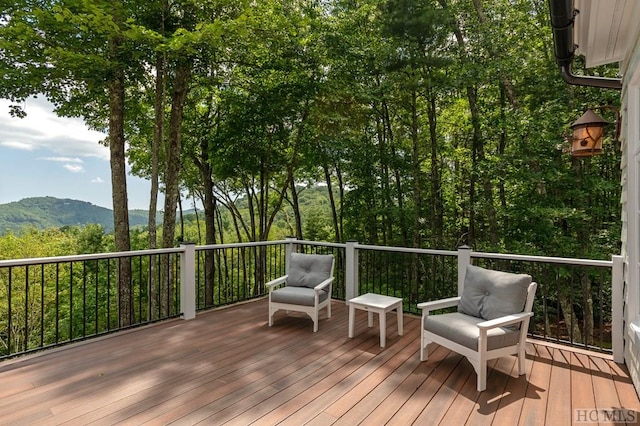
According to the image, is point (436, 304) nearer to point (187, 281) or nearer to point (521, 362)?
point (521, 362)

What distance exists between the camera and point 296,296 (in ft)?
13.5

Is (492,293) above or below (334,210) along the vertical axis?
below

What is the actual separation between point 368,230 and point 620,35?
7.38m

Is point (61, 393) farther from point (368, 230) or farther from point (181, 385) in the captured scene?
point (368, 230)

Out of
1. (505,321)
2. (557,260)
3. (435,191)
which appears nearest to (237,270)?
(435,191)

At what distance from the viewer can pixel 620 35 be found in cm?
308

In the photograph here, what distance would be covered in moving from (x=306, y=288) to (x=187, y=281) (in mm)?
1558

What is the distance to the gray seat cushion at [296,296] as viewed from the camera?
4070mm

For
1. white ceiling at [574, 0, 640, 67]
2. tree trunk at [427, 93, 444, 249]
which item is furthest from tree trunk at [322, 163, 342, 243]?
white ceiling at [574, 0, 640, 67]

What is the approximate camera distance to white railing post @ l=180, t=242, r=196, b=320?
444 centimetres

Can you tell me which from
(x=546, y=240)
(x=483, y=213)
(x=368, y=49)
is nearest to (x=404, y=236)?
(x=483, y=213)

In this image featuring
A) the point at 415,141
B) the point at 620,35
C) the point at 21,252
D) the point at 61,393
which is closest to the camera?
the point at 61,393

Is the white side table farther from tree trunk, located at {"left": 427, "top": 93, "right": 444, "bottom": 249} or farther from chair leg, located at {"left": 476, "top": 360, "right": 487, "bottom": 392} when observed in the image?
tree trunk, located at {"left": 427, "top": 93, "right": 444, "bottom": 249}

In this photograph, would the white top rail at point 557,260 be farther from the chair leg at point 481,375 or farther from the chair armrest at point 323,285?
the chair armrest at point 323,285
